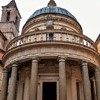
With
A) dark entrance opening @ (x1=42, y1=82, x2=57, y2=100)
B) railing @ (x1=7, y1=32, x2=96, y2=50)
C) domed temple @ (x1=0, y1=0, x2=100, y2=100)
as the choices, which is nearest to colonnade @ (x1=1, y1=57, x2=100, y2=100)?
domed temple @ (x1=0, y1=0, x2=100, y2=100)

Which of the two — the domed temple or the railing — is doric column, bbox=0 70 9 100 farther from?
the railing

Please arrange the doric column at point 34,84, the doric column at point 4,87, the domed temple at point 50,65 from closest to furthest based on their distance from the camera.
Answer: the doric column at point 34,84 < the domed temple at point 50,65 < the doric column at point 4,87

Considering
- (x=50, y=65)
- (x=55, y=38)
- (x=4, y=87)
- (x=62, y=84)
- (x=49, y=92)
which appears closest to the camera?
(x=62, y=84)

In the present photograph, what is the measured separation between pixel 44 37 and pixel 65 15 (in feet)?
29.0

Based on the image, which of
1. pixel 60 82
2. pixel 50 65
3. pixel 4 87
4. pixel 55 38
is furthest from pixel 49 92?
pixel 55 38

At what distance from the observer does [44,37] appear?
16.1 meters

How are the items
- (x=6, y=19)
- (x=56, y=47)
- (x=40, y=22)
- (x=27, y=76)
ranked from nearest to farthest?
(x=56, y=47) < (x=27, y=76) < (x=40, y=22) < (x=6, y=19)

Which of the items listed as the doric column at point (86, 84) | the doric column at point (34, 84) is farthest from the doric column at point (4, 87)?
the doric column at point (86, 84)

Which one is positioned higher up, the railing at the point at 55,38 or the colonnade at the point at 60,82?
the railing at the point at 55,38

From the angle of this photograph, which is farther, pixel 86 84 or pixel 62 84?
pixel 86 84

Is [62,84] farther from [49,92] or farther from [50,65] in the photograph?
[49,92]

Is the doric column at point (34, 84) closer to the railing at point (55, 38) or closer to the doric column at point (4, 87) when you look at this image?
the railing at point (55, 38)

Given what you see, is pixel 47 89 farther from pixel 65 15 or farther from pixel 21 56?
pixel 65 15

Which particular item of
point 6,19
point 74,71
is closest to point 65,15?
point 74,71
